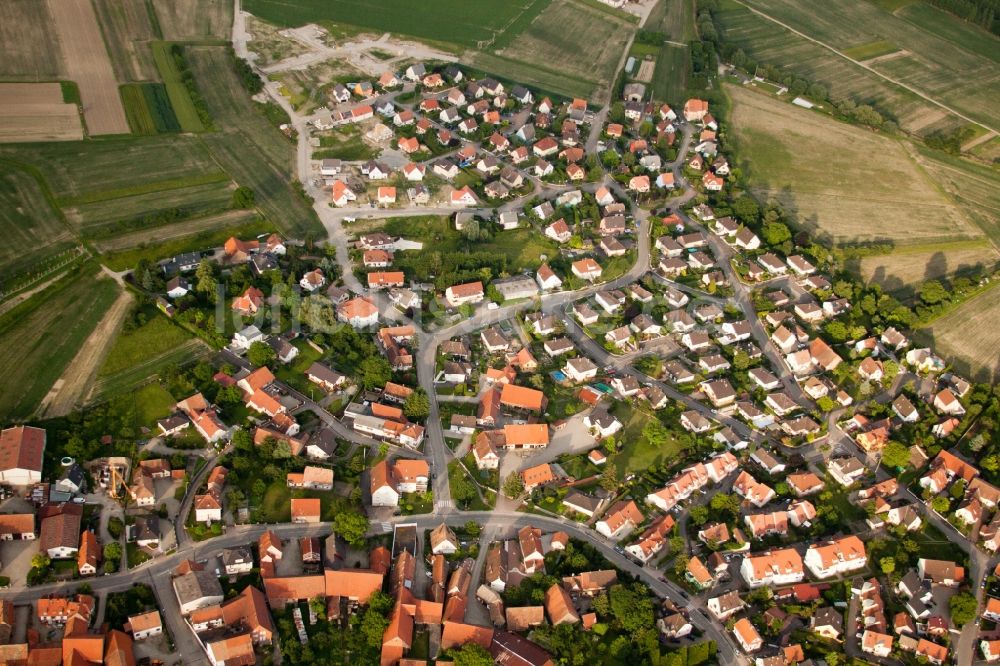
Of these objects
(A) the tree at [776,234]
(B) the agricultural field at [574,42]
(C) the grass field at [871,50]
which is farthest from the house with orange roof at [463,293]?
(C) the grass field at [871,50]

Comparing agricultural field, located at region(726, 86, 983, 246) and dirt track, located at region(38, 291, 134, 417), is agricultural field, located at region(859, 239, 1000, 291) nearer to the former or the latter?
agricultural field, located at region(726, 86, 983, 246)

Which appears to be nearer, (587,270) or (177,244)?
(177,244)

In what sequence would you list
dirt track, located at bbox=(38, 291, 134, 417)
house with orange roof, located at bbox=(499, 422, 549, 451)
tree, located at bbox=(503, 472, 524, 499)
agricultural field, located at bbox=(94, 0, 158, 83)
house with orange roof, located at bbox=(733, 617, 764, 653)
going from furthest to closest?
agricultural field, located at bbox=(94, 0, 158, 83) < house with orange roof, located at bbox=(499, 422, 549, 451) < dirt track, located at bbox=(38, 291, 134, 417) < tree, located at bbox=(503, 472, 524, 499) < house with orange roof, located at bbox=(733, 617, 764, 653)

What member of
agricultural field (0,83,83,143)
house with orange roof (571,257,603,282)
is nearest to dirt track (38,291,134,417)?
agricultural field (0,83,83,143)

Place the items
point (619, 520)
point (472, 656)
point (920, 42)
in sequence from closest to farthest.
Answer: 1. point (472, 656)
2. point (619, 520)
3. point (920, 42)

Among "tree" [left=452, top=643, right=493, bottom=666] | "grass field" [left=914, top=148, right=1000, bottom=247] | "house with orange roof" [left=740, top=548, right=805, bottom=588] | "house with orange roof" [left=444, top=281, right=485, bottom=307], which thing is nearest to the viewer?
"tree" [left=452, top=643, right=493, bottom=666]

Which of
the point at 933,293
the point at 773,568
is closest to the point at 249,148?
the point at 773,568

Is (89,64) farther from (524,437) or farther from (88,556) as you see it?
(524,437)
